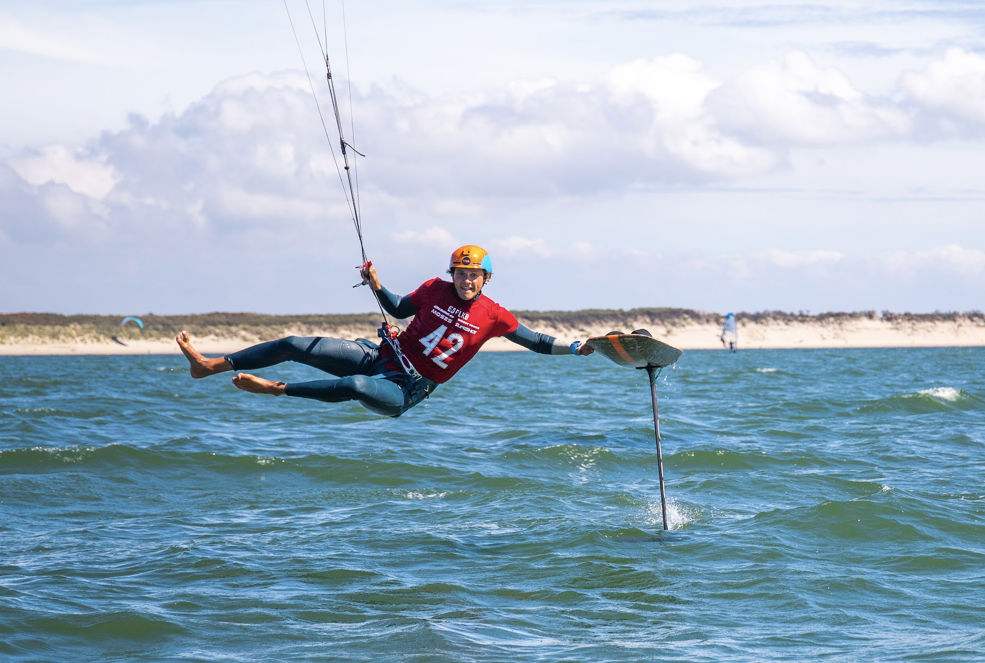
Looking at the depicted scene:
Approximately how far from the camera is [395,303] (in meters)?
10.7

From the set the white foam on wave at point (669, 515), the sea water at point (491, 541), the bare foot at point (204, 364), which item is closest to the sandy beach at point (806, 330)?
the sea water at point (491, 541)

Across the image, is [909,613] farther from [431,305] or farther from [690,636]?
[431,305]

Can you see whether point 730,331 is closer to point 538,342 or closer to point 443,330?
point 538,342

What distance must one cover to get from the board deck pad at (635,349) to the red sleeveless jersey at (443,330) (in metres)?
1.18

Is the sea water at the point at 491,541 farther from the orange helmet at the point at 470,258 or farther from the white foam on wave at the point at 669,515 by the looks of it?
the orange helmet at the point at 470,258

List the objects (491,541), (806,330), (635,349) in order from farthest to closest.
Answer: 1. (806,330)
2. (491,541)
3. (635,349)

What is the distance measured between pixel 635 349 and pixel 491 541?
8.94 ft

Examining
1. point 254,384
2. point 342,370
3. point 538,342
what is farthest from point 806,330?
point 254,384

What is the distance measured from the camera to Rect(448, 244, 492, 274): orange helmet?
33.6 feet

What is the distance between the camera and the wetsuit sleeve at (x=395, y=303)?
1073 centimetres

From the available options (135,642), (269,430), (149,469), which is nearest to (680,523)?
(135,642)

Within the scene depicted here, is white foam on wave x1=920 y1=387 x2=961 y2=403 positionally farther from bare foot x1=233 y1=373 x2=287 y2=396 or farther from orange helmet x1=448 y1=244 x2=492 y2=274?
bare foot x1=233 y1=373 x2=287 y2=396

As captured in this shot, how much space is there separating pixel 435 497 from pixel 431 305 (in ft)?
16.7

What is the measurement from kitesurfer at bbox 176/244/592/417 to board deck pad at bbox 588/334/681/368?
107 centimetres
